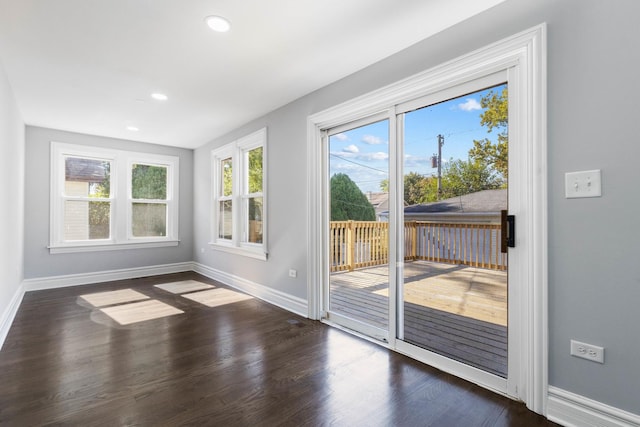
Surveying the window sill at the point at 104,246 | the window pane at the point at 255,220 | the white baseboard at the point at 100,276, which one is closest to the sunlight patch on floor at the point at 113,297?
the white baseboard at the point at 100,276

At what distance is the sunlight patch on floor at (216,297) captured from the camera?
13.5ft

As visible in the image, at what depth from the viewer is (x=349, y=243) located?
3266 mm

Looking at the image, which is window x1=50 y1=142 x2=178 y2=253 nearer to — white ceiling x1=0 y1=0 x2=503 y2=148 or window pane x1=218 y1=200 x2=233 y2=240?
window pane x1=218 y1=200 x2=233 y2=240

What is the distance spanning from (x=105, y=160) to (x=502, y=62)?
19.2 ft

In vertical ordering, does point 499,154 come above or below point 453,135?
below

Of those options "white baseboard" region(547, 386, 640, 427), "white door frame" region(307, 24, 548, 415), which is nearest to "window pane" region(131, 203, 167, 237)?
"white door frame" region(307, 24, 548, 415)

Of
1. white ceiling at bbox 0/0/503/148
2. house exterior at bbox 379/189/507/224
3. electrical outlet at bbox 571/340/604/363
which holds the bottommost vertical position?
electrical outlet at bbox 571/340/604/363

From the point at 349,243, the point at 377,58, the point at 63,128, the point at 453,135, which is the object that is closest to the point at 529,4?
the point at 453,135

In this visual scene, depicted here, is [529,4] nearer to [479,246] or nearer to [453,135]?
[453,135]

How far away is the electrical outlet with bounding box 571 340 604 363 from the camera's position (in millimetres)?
1641

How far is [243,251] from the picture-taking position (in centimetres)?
468

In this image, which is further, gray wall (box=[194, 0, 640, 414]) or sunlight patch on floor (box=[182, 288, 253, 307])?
sunlight patch on floor (box=[182, 288, 253, 307])

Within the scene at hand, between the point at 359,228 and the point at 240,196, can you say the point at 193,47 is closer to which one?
the point at 359,228

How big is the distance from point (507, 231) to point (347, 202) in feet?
5.14
